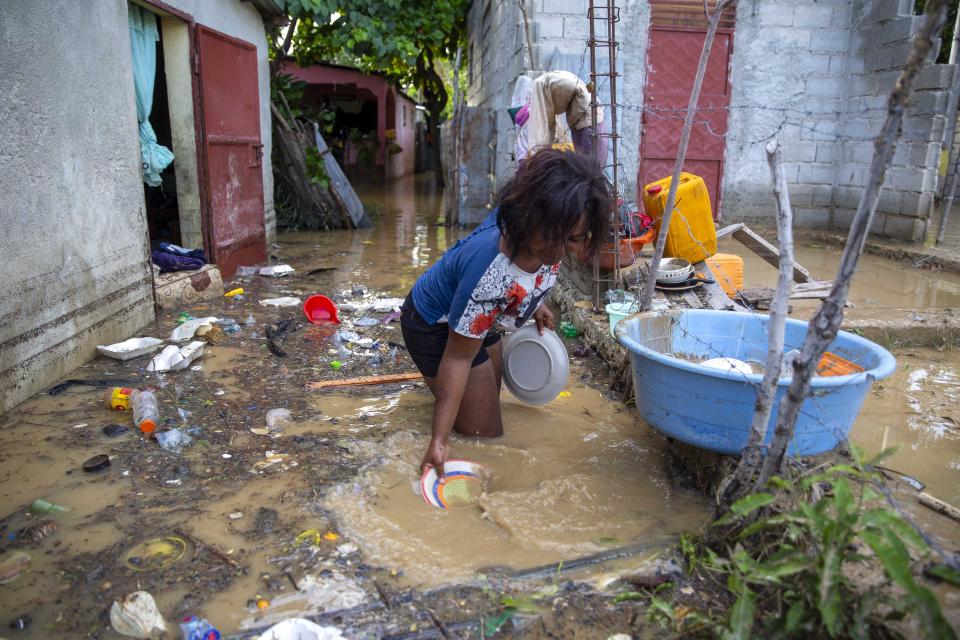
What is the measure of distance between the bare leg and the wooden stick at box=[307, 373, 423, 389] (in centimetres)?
83

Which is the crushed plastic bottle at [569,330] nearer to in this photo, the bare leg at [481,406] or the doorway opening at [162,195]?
the bare leg at [481,406]

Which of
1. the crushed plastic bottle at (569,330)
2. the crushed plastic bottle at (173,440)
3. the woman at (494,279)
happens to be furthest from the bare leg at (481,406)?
the crushed plastic bottle at (569,330)

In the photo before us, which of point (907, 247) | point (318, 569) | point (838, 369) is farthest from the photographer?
point (907, 247)

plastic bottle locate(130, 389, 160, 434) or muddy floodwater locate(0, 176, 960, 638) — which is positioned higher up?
plastic bottle locate(130, 389, 160, 434)

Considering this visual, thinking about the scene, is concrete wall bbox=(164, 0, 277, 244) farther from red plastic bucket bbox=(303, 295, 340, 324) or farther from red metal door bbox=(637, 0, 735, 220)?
red metal door bbox=(637, 0, 735, 220)

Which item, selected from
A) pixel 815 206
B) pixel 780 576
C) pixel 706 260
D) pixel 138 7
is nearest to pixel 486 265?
pixel 780 576

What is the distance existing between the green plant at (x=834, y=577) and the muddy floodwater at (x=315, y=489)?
42 centimetres

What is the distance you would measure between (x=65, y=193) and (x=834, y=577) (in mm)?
3945

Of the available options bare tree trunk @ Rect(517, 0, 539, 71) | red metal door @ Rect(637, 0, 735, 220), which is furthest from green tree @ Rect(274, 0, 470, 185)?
red metal door @ Rect(637, 0, 735, 220)

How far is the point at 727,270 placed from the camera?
5.23m

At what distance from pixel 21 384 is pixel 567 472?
266 cm

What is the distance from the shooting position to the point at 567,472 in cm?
278

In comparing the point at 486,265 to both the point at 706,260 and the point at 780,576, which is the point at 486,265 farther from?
the point at 706,260

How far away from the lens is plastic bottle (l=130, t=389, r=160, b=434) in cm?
299
